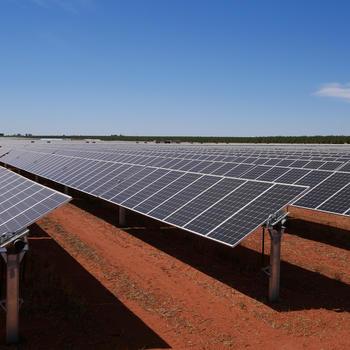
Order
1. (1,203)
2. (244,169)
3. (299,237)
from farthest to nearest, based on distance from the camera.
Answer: (244,169), (299,237), (1,203)

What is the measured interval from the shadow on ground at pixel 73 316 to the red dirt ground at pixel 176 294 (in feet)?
0.07

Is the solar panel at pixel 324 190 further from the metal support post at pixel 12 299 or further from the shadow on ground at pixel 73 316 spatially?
the metal support post at pixel 12 299

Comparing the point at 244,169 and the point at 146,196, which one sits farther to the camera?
the point at 244,169

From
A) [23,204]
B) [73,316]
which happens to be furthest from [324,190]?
[23,204]

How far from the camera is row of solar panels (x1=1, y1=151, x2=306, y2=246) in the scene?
11.8 metres

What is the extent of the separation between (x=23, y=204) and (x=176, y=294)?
4447 millimetres

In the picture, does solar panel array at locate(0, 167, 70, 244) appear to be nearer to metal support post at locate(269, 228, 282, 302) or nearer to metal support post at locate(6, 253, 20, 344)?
metal support post at locate(6, 253, 20, 344)

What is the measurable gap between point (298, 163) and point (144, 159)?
435 inches

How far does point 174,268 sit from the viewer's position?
13742 mm

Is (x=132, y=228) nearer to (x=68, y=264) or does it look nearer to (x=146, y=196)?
(x=146, y=196)

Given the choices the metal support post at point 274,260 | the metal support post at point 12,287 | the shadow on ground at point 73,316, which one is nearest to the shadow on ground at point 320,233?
the metal support post at point 274,260

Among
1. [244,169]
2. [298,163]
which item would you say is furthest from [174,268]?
[298,163]

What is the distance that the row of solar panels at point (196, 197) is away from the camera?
11.8 meters

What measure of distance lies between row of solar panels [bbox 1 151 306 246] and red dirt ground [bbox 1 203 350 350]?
4.95 ft
